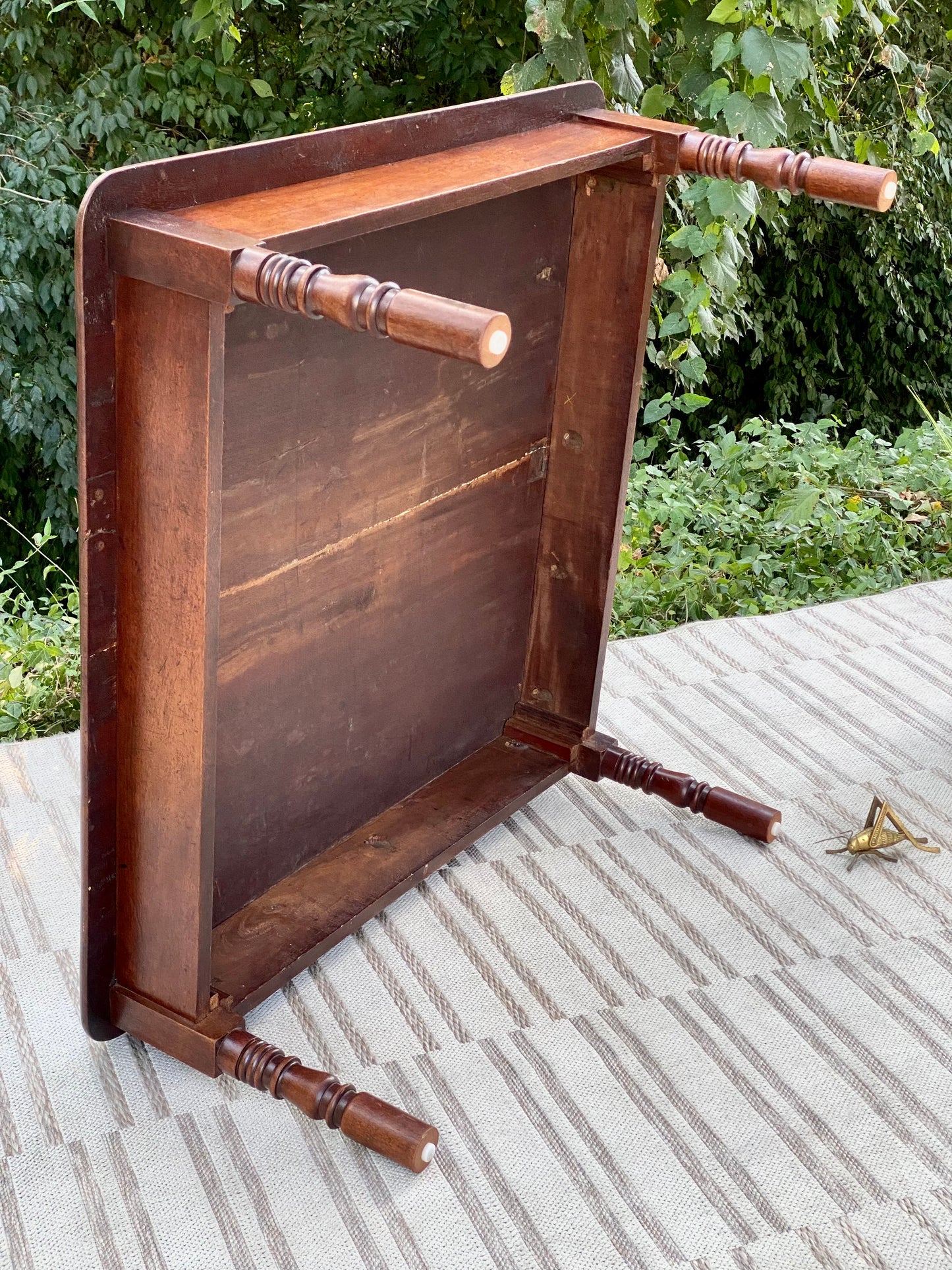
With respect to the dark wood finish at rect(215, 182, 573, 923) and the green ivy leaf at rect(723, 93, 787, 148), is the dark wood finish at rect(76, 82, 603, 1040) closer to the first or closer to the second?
the dark wood finish at rect(215, 182, 573, 923)

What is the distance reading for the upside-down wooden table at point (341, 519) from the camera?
4.48 ft

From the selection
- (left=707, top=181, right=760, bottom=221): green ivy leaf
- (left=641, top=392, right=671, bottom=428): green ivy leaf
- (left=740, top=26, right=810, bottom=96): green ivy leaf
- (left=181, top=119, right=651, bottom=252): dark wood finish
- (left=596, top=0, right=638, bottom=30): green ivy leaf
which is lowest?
(left=641, top=392, right=671, bottom=428): green ivy leaf

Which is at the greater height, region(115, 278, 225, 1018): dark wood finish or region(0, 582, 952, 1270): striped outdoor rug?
region(115, 278, 225, 1018): dark wood finish

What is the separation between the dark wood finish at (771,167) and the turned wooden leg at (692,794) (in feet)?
3.00

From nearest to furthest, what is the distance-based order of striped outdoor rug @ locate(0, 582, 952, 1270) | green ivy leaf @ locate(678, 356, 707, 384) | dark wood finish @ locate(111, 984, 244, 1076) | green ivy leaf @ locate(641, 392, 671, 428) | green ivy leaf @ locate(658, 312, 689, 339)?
1. striped outdoor rug @ locate(0, 582, 952, 1270)
2. dark wood finish @ locate(111, 984, 244, 1076)
3. green ivy leaf @ locate(658, 312, 689, 339)
4. green ivy leaf @ locate(678, 356, 707, 384)
5. green ivy leaf @ locate(641, 392, 671, 428)

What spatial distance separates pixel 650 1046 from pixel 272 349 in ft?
3.25

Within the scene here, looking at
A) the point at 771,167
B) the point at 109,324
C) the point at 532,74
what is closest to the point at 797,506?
the point at 532,74

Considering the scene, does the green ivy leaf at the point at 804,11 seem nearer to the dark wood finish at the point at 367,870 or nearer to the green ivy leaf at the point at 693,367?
the green ivy leaf at the point at 693,367

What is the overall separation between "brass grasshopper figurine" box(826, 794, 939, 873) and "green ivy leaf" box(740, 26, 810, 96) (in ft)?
4.24

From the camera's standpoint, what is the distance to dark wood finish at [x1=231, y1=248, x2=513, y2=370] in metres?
1.15

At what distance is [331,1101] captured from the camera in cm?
160

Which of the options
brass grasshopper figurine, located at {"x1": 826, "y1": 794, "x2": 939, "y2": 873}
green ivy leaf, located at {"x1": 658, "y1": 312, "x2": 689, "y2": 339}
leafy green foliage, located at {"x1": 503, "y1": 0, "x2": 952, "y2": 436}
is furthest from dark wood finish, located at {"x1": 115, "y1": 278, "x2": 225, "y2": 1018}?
green ivy leaf, located at {"x1": 658, "y1": 312, "x2": 689, "y2": 339}

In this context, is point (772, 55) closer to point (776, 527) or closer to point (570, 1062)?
point (776, 527)

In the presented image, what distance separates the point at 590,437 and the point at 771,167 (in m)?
0.51
